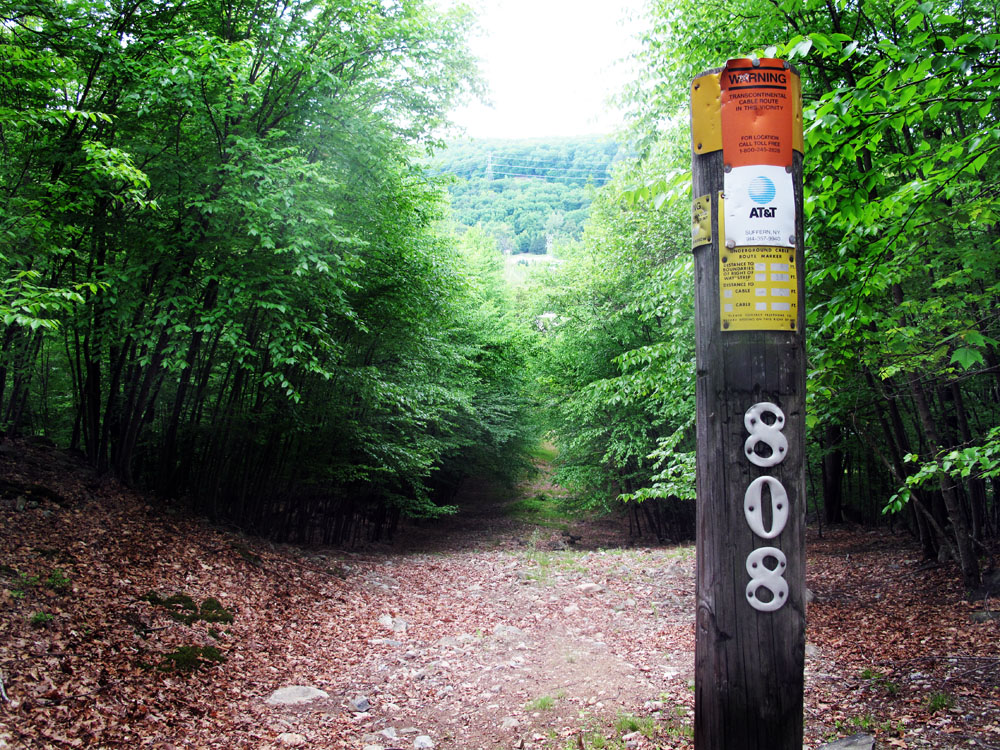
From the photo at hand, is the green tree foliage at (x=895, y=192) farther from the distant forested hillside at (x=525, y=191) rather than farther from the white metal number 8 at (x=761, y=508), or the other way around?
the distant forested hillside at (x=525, y=191)

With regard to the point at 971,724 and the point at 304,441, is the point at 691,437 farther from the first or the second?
the point at 971,724

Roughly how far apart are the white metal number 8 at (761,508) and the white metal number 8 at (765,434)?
0.06 m

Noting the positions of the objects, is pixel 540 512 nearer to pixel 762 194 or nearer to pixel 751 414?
pixel 751 414

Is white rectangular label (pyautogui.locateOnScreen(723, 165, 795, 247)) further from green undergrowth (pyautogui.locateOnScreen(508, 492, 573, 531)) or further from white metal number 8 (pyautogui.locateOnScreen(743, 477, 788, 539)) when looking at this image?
green undergrowth (pyautogui.locateOnScreen(508, 492, 573, 531))

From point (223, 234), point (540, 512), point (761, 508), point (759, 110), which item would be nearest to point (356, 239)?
point (223, 234)

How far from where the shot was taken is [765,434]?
185 centimetres

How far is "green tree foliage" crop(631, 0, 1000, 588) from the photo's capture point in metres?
3.20

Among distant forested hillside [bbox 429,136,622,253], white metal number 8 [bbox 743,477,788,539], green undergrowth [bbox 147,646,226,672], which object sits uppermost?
distant forested hillside [bbox 429,136,622,253]

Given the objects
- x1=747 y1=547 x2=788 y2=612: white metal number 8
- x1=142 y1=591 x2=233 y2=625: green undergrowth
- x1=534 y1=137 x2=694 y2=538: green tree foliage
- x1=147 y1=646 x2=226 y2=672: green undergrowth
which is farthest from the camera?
x1=534 y1=137 x2=694 y2=538: green tree foliage

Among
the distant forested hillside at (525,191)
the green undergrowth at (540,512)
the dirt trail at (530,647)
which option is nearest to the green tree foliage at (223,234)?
the dirt trail at (530,647)

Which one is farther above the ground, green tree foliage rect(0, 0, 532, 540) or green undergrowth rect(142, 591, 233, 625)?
green tree foliage rect(0, 0, 532, 540)

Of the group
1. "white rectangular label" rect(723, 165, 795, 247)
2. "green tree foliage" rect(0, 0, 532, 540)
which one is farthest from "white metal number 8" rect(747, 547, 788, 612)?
"green tree foliage" rect(0, 0, 532, 540)

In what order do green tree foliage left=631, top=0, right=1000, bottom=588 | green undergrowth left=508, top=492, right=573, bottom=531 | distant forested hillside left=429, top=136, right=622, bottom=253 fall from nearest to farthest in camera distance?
green tree foliage left=631, top=0, right=1000, bottom=588
green undergrowth left=508, top=492, right=573, bottom=531
distant forested hillside left=429, top=136, right=622, bottom=253

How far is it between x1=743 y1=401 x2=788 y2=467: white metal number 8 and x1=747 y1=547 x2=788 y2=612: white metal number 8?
27cm
